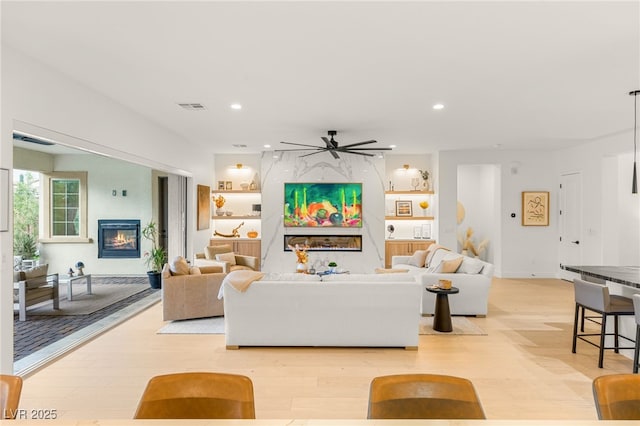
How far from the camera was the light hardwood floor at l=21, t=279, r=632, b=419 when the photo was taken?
2.90 m

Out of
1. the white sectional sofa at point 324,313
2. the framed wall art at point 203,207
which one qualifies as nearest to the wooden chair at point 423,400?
the white sectional sofa at point 324,313

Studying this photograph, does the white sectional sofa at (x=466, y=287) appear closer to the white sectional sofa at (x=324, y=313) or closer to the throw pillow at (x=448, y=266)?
the throw pillow at (x=448, y=266)

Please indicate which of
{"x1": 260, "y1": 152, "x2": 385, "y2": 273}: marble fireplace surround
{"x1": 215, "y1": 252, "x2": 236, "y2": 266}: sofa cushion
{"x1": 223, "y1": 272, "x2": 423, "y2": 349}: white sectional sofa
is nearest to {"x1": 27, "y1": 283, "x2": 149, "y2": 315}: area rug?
{"x1": 215, "y1": 252, "x2": 236, "y2": 266}: sofa cushion

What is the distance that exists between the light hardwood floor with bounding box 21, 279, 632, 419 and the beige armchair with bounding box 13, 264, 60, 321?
4.41 ft

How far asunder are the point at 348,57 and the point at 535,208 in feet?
22.8

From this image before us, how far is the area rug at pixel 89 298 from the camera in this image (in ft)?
17.9

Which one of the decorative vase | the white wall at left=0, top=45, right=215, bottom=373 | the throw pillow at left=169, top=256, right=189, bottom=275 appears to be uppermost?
the white wall at left=0, top=45, right=215, bottom=373

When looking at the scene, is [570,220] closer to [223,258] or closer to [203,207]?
[223,258]

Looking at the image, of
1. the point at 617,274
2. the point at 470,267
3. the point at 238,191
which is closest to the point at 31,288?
the point at 238,191

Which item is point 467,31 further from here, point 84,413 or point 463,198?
point 463,198

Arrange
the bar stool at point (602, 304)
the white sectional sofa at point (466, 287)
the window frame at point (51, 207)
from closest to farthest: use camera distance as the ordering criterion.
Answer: the bar stool at point (602, 304) < the white sectional sofa at point (466, 287) < the window frame at point (51, 207)

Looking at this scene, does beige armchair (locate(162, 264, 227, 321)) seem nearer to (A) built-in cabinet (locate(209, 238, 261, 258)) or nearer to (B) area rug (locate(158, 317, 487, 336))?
(B) area rug (locate(158, 317, 487, 336))

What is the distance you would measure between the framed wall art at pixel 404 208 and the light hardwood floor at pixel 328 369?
4.21 metres

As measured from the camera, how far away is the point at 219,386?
4.95 feet
